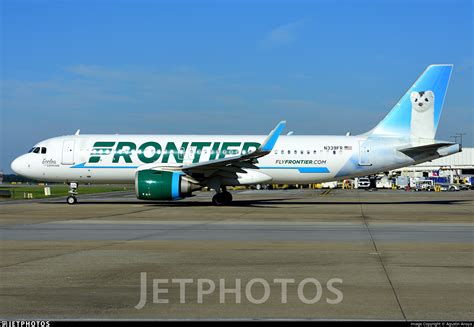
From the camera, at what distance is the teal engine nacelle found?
2884 centimetres

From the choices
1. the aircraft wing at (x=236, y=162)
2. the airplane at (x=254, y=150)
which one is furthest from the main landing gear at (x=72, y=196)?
the aircraft wing at (x=236, y=162)

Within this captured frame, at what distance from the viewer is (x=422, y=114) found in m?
33.1

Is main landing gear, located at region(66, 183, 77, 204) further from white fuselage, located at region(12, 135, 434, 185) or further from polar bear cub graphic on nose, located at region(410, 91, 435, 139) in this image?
polar bear cub graphic on nose, located at region(410, 91, 435, 139)

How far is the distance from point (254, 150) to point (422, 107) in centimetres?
978

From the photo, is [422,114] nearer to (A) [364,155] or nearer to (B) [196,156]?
(A) [364,155]

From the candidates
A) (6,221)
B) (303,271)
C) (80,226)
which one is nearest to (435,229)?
(303,271)

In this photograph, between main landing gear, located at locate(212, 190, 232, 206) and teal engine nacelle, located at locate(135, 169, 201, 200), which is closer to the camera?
teal engine nacelle, located at locate(135, 169, 201, 200)

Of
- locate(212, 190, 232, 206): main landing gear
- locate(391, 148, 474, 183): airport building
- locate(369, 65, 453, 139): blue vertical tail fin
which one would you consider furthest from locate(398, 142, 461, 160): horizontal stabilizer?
locate(391, 148, 474, 183): airport building

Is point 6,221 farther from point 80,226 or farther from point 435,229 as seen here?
point 435,229

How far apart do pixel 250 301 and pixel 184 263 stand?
3.50 meters

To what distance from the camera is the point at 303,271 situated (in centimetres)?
1030

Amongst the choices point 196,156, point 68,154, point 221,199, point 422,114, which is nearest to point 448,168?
point 422,114

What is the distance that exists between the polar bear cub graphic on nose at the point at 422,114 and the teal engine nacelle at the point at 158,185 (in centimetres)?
1340

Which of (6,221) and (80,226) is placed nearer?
(80,226)
